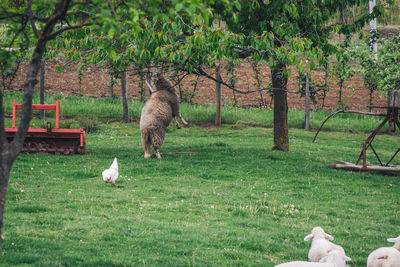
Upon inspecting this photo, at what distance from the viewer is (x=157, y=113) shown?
14.0 m

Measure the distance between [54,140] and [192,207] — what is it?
708 centimetres

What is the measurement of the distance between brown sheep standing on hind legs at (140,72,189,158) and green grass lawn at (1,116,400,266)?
0.61 meters

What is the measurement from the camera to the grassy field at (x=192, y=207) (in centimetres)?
620

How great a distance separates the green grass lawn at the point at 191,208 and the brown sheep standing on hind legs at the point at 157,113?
2.01 feet

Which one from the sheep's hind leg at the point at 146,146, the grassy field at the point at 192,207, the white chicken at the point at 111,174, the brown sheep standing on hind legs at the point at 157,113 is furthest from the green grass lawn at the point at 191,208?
the brown sheep standing on hind legs at the point at 157,113

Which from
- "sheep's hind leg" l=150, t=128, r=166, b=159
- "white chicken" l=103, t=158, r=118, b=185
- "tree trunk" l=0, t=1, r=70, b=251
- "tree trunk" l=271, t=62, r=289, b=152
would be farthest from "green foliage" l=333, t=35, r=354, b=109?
"tree trunk" l=0, t=1, r=70, b=251

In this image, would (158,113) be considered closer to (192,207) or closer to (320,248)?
(192,207)

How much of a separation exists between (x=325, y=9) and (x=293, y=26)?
5.16ft

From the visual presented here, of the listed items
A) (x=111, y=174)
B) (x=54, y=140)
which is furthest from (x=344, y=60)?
(x=111, y=174)

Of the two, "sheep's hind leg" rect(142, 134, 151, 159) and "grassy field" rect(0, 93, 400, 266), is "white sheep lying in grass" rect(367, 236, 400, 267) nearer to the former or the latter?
"grassy field" rect(0, 93, 400, 266)

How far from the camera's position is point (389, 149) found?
62.2 ft

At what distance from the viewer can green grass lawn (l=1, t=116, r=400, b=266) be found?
619cm

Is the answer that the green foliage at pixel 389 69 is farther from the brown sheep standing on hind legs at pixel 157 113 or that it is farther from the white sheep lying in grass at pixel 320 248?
the white sheep lying in grass at pixel 320 248

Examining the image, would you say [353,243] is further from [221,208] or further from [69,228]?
[69,228]
